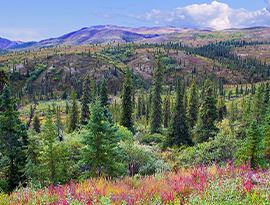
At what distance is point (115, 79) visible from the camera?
138 m

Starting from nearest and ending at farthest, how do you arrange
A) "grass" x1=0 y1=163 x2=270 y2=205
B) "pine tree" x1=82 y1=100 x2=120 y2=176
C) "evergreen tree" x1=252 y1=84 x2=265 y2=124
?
"grass" x1=0 y1=163 x2=270 y2=205 < "pine tree" x1=82 y1=100 x2=120 y2=176 < "evergreen tree" x1=252 y1=84 x2=265 y2=124

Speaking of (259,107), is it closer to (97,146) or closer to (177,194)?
(97,146)

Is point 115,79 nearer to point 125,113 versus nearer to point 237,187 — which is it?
point 125,113

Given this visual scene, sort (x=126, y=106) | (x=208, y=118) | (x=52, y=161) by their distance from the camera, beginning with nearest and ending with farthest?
1. (x=52, y=161)
2. (x=208, y=118)
3. (x=126, y=106)

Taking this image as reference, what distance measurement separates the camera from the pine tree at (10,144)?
627 inches

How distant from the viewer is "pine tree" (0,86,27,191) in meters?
15.9

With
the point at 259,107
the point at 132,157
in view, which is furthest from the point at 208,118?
the point at 259,107

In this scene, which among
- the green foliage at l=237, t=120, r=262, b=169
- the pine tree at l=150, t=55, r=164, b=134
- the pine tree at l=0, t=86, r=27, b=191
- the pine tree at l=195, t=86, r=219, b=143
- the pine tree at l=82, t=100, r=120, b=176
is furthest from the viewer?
the pine tree at l=150, t=55, r=164, b=134

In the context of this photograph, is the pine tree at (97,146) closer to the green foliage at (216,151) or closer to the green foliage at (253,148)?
the green foliage at (216,151)

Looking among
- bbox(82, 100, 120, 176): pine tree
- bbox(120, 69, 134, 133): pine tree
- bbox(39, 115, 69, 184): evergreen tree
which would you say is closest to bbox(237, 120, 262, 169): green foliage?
bbox(82, 100, 120, 176): pine tree

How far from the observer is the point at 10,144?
16438 millimetres

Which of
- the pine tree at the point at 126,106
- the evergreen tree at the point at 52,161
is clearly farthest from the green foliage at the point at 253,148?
the pine tree at the point at 126,106

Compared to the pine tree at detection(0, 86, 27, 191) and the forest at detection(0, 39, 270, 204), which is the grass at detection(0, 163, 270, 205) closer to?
the forest at detection(0, 39, 270, 204)

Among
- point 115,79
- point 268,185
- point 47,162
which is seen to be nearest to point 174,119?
point 47,162
